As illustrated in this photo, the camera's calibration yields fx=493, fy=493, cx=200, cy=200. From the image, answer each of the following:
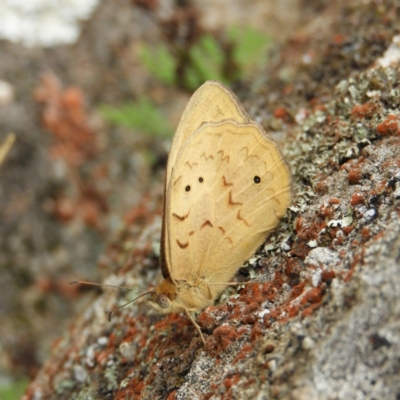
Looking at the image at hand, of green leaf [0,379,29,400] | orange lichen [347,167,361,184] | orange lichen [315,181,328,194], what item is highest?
orange lichen [347,167,361,184]

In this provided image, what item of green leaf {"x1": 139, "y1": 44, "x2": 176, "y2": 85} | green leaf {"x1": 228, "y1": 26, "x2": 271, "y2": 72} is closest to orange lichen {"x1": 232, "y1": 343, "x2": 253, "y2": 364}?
green leaf {"x1": 228, "y1": 26, "x2": 271, "y2": 72}

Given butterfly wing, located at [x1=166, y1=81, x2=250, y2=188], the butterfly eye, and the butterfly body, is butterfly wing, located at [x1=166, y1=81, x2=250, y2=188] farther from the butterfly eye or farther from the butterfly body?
the butterfly eye

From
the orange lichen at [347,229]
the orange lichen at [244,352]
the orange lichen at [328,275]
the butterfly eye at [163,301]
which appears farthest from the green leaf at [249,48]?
the orange lichen at [244,352]

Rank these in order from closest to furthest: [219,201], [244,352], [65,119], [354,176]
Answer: [244,352] → [354,176] → [219,201] → [65,119]

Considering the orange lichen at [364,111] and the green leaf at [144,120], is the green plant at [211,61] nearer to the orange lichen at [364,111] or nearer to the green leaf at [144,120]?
the green leaf at [144,120]

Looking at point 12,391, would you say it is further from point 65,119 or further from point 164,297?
point 65,119

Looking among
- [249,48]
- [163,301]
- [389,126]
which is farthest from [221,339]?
[249,48]
